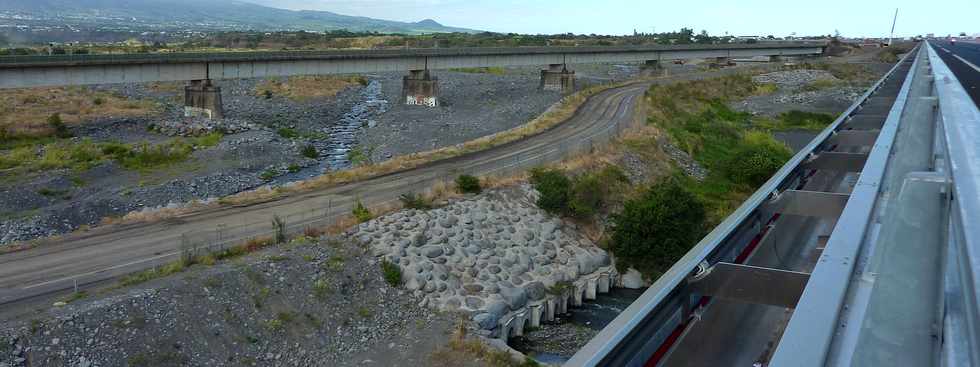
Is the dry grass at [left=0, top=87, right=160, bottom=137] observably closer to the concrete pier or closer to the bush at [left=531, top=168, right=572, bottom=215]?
the bush at [left=531, top=168, right=572, bottom=215]

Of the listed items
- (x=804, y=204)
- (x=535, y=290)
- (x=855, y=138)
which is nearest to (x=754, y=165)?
(x=535, y=290)

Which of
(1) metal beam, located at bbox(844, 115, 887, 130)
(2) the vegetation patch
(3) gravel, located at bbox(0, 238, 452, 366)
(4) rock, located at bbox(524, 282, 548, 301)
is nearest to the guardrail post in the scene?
(3) gravel, located at bbox(0, 238, 452, 366)

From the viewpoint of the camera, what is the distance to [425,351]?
1964 centimetres

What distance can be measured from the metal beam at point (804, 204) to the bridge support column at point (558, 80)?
7308 cm

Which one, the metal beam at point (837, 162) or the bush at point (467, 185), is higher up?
the metal beam at point (837, 162)

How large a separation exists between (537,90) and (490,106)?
15361 mm

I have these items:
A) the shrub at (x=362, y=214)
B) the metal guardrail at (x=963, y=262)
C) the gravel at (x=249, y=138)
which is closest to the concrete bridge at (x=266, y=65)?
the gravel at (x=249, y=138)

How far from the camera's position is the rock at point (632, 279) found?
27.8 meters

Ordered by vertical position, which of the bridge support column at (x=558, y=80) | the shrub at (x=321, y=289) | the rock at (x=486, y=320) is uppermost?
the bridge support column at (x=558, y=80)

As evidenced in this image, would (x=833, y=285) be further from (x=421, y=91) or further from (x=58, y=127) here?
(x=421, y=91)

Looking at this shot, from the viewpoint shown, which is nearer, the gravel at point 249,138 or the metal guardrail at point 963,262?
the metal guardrail at point 963,262

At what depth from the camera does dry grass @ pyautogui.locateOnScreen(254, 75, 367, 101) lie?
2987 inches

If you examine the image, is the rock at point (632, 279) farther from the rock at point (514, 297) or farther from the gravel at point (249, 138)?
the gravel at point (249, 138)

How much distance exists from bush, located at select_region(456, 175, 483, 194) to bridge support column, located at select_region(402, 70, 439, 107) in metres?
37.8
